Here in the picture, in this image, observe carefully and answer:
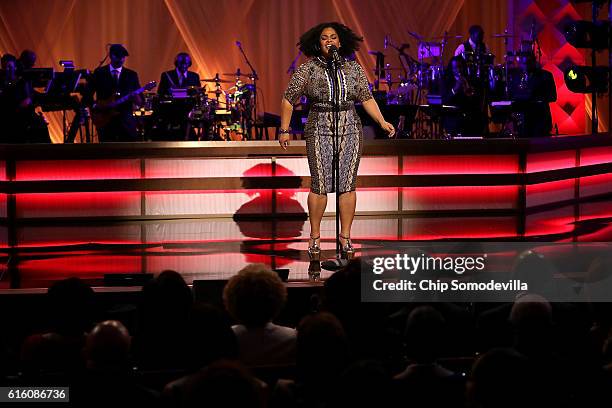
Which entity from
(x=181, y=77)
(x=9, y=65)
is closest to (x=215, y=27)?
(x=181, y=77)

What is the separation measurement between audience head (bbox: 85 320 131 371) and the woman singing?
12.0ft

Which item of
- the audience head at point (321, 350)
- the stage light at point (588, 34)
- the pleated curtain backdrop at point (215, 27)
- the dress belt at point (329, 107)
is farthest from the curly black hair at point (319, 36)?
the pleated curtain backdrop at point (215, 27)

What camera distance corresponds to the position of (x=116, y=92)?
12.3 meters

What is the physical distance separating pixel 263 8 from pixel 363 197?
6647mm

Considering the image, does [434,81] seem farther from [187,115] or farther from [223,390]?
[223,390]

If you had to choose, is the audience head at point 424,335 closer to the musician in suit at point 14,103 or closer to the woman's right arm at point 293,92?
the woman's right arm at point 293,92

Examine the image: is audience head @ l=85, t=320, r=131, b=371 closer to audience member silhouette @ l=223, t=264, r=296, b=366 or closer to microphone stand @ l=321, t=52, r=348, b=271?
audience member silhouette @ l=223, t=264, r=296, b=366

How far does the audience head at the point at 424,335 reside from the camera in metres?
3.37

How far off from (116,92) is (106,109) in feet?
0.84

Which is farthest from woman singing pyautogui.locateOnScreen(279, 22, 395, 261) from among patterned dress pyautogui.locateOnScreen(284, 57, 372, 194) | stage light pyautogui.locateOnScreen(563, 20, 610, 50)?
stage light pyautogui.locateOnScreen(563, 20, 610, 50)

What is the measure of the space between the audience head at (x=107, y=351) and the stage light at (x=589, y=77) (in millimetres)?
9707

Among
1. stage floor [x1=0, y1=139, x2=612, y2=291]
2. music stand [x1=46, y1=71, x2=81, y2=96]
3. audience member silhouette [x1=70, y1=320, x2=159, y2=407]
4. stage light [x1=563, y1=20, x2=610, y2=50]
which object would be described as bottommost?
audience member silhouette [x1=70, y1=320, x2=159, y2=407]

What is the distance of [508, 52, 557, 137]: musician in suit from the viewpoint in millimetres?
12578

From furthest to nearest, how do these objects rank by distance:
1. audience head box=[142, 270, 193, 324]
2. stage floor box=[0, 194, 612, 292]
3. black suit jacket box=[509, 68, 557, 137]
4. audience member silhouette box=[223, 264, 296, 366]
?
black suit jacket box=[509, 68, 557, 137]
stage floor box=[0, 194, 612, 292]
audience head box=[142, 270, 193, 324]
audience member silhouette box=[223, 264, 296, 366]
